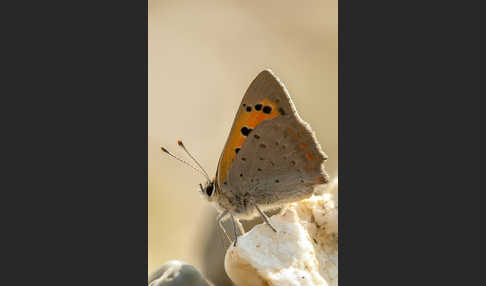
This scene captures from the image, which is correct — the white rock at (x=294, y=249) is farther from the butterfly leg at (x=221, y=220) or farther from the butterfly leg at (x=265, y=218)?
the butterfly leg at (x=221, y=220)

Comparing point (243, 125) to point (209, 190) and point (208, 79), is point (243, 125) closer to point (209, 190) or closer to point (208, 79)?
point (209, 190)

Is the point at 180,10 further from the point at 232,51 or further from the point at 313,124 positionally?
the point at 313,124

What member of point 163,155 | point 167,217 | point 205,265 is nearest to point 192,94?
point 163,155

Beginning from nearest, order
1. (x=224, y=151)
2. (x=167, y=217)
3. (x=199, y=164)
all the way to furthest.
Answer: (x=224, y=151) → (x=199, y=164) → (x=167, y=217)

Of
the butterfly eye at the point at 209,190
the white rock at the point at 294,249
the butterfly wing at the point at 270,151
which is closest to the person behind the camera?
the white rock at the point at 294,249

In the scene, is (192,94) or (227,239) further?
(192,94)

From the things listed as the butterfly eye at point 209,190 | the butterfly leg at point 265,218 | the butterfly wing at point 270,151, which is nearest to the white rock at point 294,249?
the butterfly leg at point 265,218
